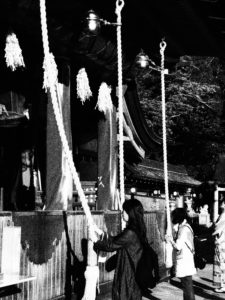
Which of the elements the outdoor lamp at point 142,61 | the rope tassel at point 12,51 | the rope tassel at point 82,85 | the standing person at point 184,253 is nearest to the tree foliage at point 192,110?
the outdoor lamp at point 142,61

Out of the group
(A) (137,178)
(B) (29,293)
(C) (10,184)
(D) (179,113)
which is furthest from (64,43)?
(D) (179,113)

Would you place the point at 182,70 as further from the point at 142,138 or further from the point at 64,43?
the point at 64,43

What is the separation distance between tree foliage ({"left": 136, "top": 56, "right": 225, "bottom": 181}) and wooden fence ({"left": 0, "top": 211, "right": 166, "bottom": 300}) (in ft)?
60.5

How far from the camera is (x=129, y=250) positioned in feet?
18.8

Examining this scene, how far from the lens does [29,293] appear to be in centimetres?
650

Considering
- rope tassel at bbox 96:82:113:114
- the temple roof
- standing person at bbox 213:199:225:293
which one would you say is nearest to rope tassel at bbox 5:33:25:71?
rope tassel at bbox 96:82:113:114

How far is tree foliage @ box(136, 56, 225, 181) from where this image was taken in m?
27.7

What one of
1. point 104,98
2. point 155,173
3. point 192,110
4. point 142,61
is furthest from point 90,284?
point 192,110

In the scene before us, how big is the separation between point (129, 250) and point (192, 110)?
2408 cm

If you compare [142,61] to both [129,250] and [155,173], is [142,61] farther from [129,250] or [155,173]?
[155,173]

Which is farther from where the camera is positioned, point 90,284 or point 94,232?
point 90,284

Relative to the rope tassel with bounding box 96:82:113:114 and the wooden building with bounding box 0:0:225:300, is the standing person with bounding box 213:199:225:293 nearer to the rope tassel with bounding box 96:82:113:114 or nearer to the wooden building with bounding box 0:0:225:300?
the wooden building with bounding box 0:0:225:300

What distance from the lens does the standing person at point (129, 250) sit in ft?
18.7

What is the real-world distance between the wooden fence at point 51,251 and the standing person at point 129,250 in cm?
134
